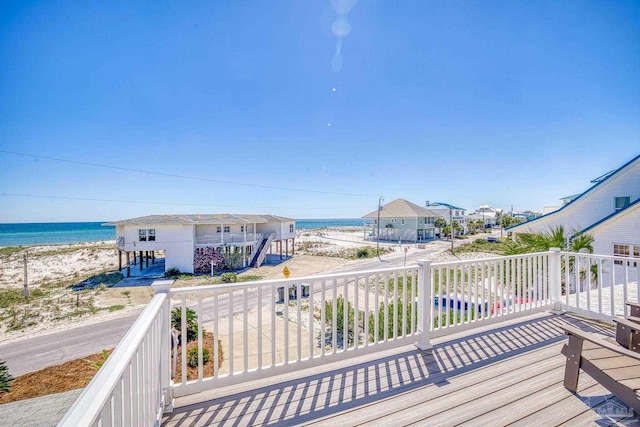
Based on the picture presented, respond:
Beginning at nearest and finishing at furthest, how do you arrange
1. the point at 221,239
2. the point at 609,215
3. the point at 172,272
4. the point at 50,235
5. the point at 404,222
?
the point at 609,215
the point at 172,272
the point at 221,239
the point at 404,222
the point at 50,235

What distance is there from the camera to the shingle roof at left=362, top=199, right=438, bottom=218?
111ft

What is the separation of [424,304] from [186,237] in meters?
18.6

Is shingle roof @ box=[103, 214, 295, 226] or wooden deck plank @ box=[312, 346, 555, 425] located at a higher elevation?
shingle roof @ box=[103, 214, 295, 226]

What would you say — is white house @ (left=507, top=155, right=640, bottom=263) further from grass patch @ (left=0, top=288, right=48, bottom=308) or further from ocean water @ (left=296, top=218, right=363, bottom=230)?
ocean water @ (left=296, top=218, right=363, bottom=230)

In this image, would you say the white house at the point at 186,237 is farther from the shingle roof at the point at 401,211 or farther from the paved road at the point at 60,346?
the shingle roof at the point at 401,211

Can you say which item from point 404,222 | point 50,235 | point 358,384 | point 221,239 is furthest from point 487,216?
point 50,235

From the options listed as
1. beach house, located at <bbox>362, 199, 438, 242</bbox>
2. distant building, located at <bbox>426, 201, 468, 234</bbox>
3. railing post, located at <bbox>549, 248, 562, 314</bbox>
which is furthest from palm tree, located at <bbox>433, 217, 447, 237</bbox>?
railing post, located at <bbox>549, 248, 562, 314</bbox>

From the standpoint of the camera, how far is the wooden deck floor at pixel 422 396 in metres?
1.92

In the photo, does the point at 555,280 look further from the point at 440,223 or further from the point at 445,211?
the point at 445,211

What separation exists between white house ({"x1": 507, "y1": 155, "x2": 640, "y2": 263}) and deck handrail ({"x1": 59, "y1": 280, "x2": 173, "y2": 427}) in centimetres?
1171

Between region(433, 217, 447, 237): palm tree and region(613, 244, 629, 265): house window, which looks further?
region(433, 217, 447, 237): palm tree

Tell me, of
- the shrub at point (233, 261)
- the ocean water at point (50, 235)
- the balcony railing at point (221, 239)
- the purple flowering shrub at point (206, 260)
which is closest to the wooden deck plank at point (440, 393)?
the purple flowering shrub at point (206, 260)

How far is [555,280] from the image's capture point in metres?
3.96

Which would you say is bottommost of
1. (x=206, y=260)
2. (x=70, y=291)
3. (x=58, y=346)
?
(x=70, y=291)
